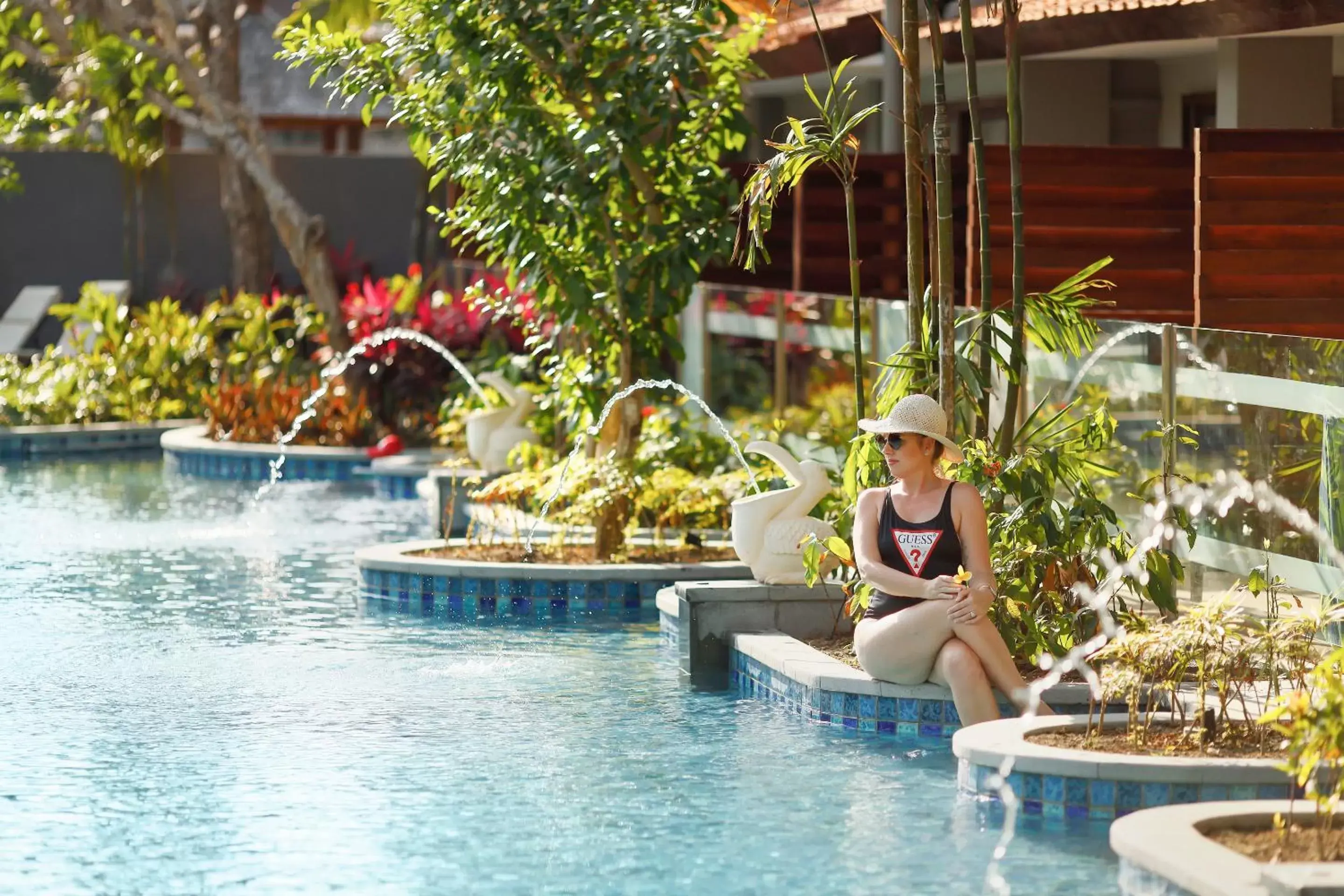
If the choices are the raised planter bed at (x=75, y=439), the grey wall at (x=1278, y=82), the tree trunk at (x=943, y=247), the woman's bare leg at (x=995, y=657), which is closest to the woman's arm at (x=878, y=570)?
the woman's bare leg at (x=995, y=657)

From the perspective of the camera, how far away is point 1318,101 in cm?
1270

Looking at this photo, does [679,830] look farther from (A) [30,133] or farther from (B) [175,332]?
(A) [30,133]

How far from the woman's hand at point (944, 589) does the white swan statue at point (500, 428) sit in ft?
22.5

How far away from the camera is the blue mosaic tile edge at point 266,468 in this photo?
55.1 feet

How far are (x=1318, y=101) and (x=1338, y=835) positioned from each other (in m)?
8.53

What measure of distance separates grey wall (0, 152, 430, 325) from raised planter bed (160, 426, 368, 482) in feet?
25.6

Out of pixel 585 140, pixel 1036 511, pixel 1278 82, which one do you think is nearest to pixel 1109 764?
pixel 1036 511

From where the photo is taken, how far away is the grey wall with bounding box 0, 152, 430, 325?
24469 mm

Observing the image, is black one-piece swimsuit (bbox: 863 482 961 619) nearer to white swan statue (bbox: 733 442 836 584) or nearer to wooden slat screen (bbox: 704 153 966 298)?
white swan statue (bbox: 733 442 836 584)

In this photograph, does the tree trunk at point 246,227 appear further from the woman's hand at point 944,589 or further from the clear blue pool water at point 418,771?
the woman's hand at point 944,589

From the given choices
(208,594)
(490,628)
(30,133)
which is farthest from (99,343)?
(490,628)

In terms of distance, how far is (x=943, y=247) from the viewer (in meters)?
8.14

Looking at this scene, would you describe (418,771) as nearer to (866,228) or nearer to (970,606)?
(970,606)

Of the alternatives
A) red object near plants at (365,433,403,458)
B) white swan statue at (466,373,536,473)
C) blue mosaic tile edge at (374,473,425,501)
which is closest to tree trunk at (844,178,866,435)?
white swan statue at (466,373,536,473)
